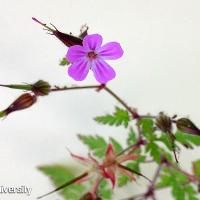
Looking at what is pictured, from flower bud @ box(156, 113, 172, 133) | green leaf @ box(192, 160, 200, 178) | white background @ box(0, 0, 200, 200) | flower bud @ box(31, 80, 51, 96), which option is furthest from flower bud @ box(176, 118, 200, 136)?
white background @ box(0, 0, 200, 200)

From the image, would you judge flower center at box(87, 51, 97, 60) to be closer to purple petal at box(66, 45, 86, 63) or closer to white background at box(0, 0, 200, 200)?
purple petal at box(66, 45, 86, 63)

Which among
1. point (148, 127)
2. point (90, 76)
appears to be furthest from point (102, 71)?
point (90, 76)

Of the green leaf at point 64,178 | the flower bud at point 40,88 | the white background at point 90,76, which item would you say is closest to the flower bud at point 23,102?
the flower bud at point 40,88

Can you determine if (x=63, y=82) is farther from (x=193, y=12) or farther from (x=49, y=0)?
(x=193, y=12)

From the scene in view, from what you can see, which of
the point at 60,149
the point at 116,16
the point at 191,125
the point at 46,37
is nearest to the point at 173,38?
the point at 116,16

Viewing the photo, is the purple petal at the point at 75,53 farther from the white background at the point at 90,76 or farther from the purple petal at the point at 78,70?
the white background at the point at 90,76

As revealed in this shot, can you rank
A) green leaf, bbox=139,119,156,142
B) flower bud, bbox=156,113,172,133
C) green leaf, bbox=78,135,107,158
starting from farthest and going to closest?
green leaf, bbox=78,135,107,158
green leaf, bbox=139,119,156,142
flower bud, bbox=156,113,172,133
